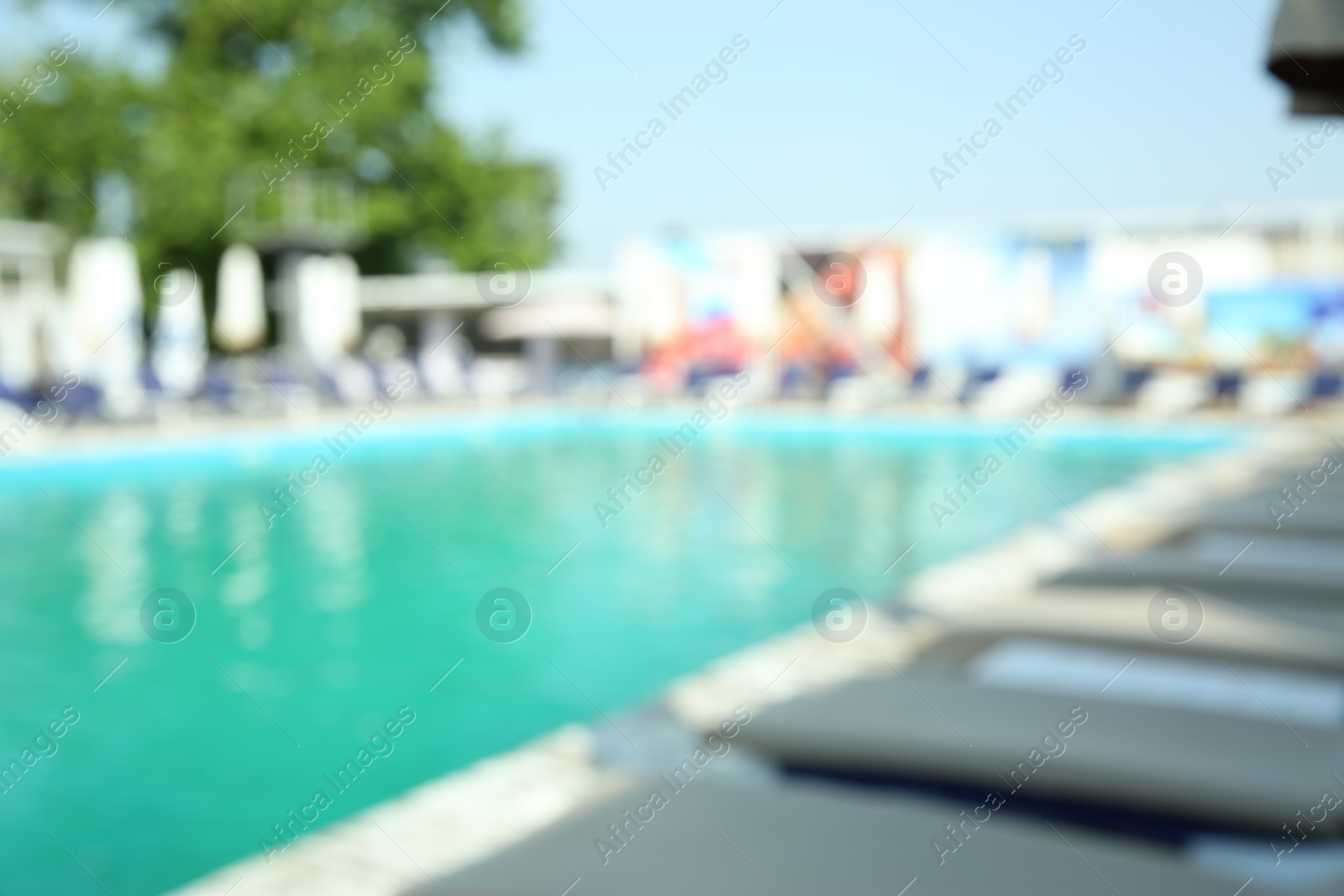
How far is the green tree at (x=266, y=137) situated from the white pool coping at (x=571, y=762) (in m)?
19.1

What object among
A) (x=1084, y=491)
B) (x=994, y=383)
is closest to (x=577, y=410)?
(x=994, y=383)

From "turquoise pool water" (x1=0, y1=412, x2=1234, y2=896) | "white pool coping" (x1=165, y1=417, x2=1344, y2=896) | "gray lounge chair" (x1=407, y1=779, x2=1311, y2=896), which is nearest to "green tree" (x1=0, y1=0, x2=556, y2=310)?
"turquoise pool water" (x1=0, y1=412, x2=1234, y2=896)

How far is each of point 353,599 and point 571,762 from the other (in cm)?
344

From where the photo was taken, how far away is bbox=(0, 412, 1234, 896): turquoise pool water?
12.5 ft

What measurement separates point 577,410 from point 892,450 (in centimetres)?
645

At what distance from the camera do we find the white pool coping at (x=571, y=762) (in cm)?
255

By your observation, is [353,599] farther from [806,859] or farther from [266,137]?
[266,137]

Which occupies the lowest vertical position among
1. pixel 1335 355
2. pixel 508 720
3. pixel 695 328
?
pixel 508 720

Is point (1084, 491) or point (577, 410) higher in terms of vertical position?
point (577, 410)

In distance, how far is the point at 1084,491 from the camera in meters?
9.93

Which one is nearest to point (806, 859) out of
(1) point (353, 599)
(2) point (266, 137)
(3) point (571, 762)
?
(3) point (571, 762)

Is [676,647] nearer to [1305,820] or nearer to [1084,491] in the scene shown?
[1305,820]

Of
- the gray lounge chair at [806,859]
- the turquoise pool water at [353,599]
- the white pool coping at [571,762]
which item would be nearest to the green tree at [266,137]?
the turquoise pool water at [353,599]

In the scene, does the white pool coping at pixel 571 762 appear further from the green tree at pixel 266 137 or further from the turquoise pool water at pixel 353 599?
the green tree at pixel 266 137
